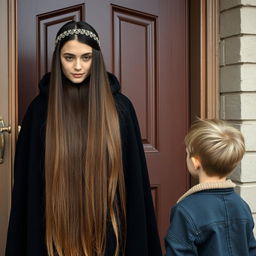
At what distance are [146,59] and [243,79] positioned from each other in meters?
0.51

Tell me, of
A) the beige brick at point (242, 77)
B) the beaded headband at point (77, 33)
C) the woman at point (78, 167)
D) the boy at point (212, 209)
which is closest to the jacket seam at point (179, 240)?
the boy at point (212, 209)

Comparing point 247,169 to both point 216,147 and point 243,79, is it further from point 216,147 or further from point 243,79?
point 216,147

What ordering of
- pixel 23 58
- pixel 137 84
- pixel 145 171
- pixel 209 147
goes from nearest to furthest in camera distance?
pixel 209 147, pixel 145 171, pixel 23 58, pixel 137 84

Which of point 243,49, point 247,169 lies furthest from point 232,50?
point 247,169

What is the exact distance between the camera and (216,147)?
1564 mm

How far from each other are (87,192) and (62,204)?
0.11 metres

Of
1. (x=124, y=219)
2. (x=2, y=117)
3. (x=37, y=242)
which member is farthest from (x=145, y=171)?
(x=2, y=117)

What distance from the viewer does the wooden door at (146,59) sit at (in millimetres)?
2287

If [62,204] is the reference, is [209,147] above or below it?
above

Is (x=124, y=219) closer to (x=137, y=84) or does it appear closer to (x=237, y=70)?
(x=137, y=84)

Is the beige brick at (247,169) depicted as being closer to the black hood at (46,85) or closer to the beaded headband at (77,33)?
the black hood at (46,85)

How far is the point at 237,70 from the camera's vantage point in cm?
232

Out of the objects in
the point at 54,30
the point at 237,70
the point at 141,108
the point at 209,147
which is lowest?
the point at 209,147

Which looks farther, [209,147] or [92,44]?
[92,44]
